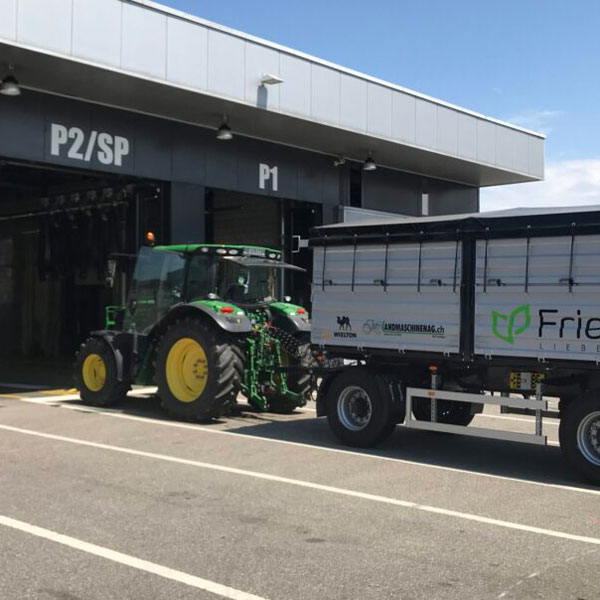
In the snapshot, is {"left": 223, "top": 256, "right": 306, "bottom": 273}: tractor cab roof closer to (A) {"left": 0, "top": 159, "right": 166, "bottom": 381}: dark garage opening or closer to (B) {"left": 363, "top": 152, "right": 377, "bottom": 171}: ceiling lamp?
(A) {"left": 0, "top": 159, "right": 166, "bottom": 381}: dark garage opening

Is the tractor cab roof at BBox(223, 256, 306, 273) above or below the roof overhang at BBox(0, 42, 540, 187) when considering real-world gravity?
below

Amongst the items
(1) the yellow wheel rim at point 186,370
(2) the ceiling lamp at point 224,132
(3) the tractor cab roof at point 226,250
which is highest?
(2) the ceiling lamp at point 224,132

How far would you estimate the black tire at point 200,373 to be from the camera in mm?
10828

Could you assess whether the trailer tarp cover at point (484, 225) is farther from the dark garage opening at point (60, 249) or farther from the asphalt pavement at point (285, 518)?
the dark garage opening at point (60, 249)

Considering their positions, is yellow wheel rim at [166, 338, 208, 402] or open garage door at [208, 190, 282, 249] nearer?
yellow wheel rim at [166, 338, 208, 402]

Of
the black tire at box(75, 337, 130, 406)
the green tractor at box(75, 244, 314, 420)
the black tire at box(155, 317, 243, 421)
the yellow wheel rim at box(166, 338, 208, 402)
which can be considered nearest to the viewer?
the black tire at box(155, 317, 243, 421)

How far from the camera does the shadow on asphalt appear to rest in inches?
332

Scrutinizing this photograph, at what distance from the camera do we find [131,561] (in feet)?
17.2

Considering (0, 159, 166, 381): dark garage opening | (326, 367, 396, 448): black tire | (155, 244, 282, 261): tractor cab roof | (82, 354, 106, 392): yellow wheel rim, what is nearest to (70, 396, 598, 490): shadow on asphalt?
(326, 367, 396, 448): black tire

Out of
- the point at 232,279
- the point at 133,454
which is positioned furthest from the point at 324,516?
the point at 232,279

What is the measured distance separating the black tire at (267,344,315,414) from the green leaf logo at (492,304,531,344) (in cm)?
344

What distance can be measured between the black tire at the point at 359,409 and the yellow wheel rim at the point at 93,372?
4.51 m

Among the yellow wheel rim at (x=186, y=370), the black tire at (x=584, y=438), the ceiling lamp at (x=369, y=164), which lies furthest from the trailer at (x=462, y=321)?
the ceiling lamp at (x=369, y=164)

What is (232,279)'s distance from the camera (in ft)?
39.8
